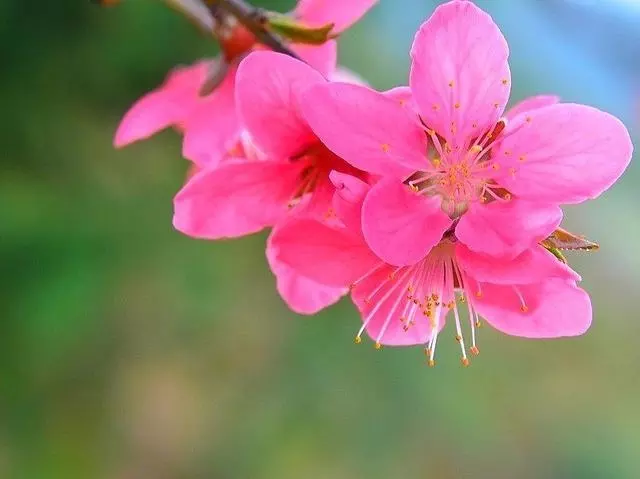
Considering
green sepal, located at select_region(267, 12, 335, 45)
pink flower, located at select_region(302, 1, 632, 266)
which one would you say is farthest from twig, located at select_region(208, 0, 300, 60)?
pink flower, located at select_region(302, 1, 632, 266)

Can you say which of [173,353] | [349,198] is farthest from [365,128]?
[173,353]

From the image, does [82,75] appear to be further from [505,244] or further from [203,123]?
[505,244]

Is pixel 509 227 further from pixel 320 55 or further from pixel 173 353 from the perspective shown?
pixel 173 353

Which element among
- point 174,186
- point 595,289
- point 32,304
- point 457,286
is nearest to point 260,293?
point 174,186

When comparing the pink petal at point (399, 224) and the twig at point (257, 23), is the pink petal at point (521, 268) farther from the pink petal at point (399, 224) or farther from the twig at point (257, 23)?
the twig at point (257, 23)

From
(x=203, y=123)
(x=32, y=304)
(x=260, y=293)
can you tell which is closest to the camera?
(x=203, y=123)
